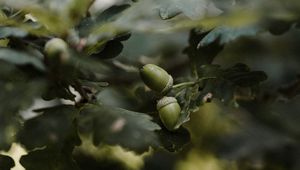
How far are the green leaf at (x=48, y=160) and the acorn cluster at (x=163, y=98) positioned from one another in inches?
6.3

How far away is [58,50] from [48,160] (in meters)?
0.23

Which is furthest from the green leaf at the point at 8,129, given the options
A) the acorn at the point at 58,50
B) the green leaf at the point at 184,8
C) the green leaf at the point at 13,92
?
the green leaf at the point at 184,8

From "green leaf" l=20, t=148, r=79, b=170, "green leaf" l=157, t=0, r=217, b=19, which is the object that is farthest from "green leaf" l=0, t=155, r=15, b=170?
"green leaf" l=157, t=0, r=217, b=19

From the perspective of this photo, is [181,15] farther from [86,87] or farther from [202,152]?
[202,152]

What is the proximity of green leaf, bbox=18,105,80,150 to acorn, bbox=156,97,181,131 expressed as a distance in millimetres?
118

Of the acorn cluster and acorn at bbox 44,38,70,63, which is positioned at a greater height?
acorn at bbox 44,38,70,63

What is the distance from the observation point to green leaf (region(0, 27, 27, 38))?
0.74 meters

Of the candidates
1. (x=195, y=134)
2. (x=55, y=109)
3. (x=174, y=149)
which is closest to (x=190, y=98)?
(x=174, y=149)

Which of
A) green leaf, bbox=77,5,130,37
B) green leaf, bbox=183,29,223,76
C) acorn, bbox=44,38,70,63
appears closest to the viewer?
acorn, bbox=44,38,70,63

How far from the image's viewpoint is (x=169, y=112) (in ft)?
2.53

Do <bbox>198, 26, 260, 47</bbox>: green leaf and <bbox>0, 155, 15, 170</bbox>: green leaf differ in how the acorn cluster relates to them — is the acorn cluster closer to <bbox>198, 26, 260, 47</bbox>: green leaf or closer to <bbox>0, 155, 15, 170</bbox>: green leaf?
<bbox>198, 26, 260, 47</bbox>: green leaf

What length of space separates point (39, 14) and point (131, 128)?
210mm

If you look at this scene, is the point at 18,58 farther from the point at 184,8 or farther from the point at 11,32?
the point at 184,8

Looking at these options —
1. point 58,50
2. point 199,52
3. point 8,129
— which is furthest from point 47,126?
point 199,52
